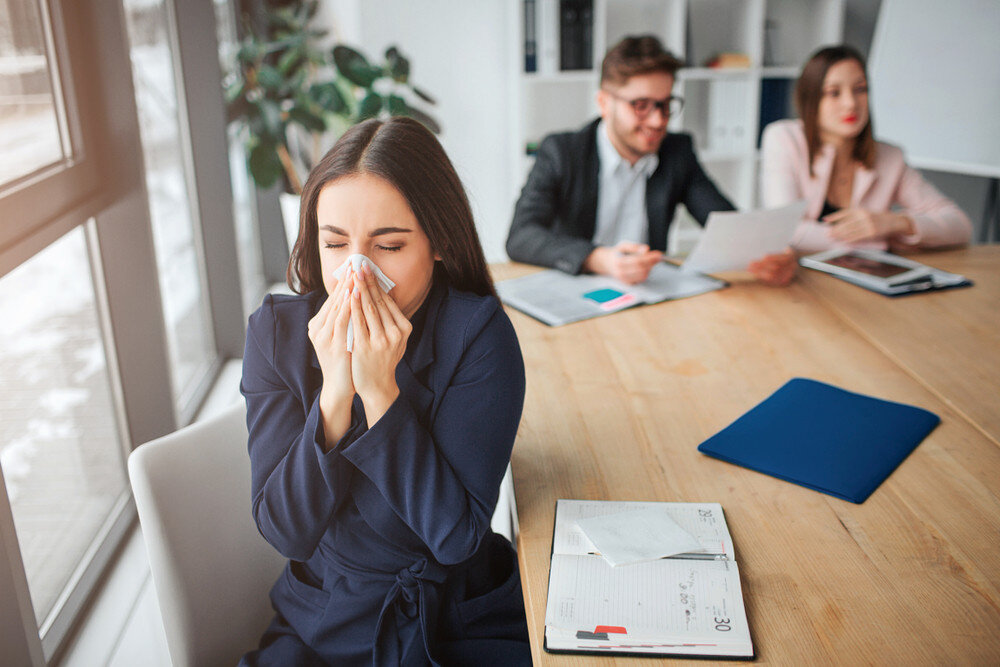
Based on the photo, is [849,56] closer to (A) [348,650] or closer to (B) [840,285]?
(B) [840,285]

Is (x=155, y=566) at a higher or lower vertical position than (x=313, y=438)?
lower

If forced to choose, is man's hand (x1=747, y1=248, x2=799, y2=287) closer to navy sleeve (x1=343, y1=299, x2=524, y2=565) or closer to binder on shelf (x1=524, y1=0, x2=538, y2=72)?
navy sleeve (x1=343, y1=299, x2=524, y2=565)

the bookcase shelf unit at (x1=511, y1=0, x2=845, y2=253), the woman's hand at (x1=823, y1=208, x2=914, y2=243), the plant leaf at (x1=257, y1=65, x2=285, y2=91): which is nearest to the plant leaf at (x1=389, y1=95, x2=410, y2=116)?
the plant leaf at (x1=257, y1=65, x2=285, y2=91)

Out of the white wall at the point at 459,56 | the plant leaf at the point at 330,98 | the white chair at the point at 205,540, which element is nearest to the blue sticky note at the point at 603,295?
the white chair at the point at 205,540

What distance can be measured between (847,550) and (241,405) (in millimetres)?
935

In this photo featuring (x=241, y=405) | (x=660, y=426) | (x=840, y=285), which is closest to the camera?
(x=241, y=405)

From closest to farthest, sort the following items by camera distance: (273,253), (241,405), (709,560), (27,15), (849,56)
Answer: (709,560) < (241,405) < (27,15) < (849,56) < (273,253)

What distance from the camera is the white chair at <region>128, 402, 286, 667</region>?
1085 mm

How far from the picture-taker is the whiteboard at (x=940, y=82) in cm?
334

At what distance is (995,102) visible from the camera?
3316 millimetres

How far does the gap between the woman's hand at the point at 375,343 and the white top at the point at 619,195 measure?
1.54m

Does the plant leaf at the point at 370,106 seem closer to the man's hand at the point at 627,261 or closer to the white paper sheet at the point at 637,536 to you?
the man's hand at the point at 627,261

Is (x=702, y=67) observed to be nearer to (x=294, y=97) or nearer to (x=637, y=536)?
(x=294, y=97)

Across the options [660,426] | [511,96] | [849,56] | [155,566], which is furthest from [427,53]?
[155,566]
